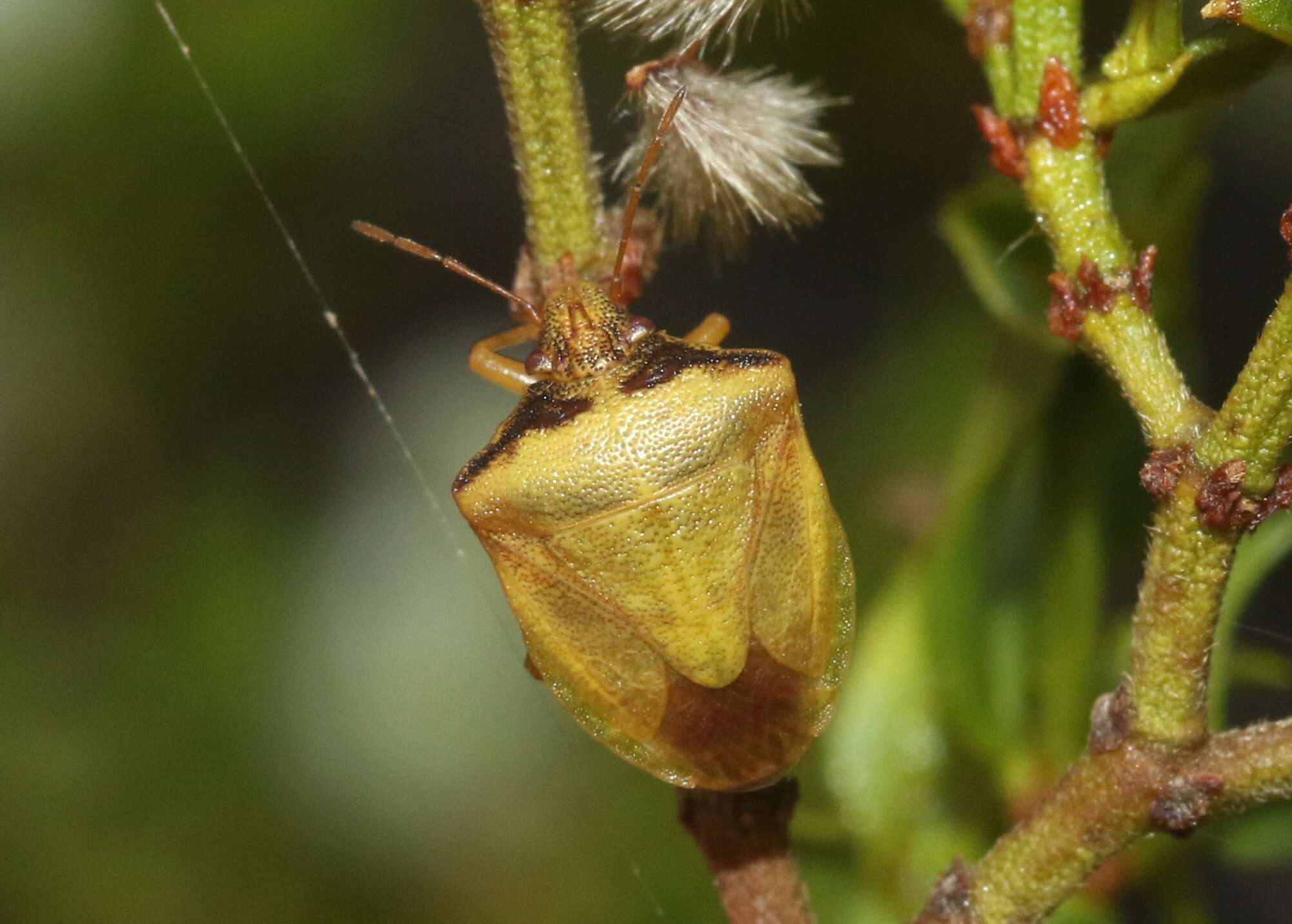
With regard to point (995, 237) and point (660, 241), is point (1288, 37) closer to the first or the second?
point (995, 237)

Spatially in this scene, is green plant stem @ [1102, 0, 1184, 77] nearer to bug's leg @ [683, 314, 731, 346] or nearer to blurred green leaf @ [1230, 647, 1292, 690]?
bug's leg @ [683, 314, 731, 346]

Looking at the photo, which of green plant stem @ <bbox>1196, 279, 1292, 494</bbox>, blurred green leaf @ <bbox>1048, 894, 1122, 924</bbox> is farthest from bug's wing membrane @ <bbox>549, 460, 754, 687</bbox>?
blurred green leaf @ <bbox>1048, 894, 1122, 924</bbox>

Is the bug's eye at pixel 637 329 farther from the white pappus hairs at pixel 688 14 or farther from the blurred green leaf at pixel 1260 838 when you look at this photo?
the blurred green leaf at pixel 1260 838

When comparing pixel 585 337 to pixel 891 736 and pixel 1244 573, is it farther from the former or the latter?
A: pixel 1244 573

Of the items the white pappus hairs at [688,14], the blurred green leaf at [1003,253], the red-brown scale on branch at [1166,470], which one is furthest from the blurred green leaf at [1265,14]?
the blurred green leaf at [1003,253]

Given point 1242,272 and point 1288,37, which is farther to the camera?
point 1242,272

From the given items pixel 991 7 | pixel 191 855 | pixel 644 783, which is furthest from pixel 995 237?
pixel 191 855

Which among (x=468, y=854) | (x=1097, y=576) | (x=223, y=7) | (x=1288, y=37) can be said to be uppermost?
(x=223, y=7)
